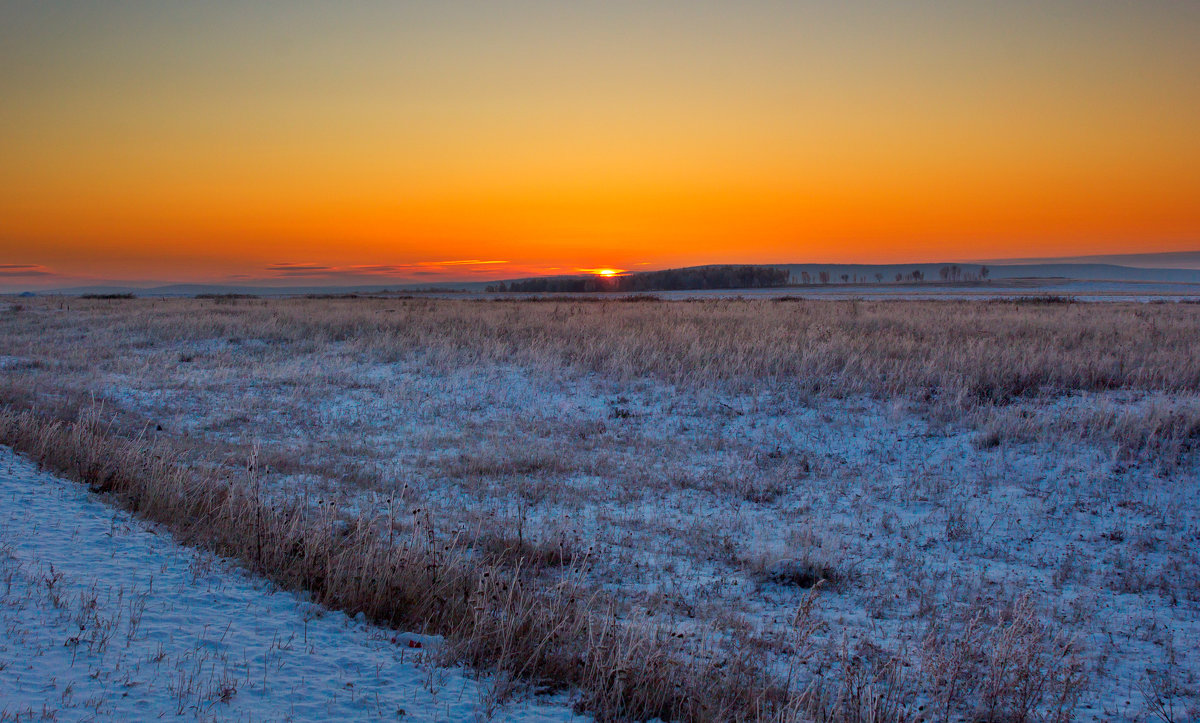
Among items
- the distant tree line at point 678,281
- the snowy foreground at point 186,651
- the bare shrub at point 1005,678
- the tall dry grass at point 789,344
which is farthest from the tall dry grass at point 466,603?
the distant tree line at point 678,281

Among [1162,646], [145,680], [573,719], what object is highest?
[145,680]

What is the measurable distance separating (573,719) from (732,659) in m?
1.42

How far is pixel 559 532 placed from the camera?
724cm

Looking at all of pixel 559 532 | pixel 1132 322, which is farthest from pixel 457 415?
pixel 1132 322

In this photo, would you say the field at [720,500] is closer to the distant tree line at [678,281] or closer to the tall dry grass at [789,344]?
the tall dry grass at [789,344]

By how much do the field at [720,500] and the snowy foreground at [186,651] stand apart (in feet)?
1.03

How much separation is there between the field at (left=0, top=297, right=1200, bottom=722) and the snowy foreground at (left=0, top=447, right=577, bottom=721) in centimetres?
32

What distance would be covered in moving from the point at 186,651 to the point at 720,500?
6137 mm

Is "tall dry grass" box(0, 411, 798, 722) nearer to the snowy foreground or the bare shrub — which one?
the snowy foreground

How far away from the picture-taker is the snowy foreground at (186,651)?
332 cm

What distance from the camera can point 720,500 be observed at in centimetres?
852

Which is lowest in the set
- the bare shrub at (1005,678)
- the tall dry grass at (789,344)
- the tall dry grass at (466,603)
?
the bare shrub at (1005,678)

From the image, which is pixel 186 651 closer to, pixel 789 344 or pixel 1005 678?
pixel 1005 678

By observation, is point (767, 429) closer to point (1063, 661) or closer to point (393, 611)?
point (1063, 661)
